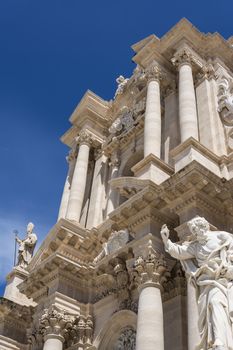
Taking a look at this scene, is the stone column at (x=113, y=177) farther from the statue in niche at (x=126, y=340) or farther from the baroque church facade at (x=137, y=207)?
the statue in niche at (x=126, y=340)

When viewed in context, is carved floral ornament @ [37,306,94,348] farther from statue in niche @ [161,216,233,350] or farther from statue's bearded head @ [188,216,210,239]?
statue's bearded head @ [188,216,210,239]

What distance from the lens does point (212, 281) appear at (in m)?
7.57

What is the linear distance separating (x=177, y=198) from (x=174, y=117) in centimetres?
606

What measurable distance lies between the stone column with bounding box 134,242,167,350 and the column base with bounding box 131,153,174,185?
8.42ft

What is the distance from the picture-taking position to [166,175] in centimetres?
1434

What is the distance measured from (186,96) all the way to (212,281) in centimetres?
990

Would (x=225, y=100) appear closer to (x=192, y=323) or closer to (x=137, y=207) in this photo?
(x=137, y=207)

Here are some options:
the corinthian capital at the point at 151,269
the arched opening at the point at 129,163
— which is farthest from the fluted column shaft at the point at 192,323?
the arched opening at the point at 129,163

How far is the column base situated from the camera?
1398 cm

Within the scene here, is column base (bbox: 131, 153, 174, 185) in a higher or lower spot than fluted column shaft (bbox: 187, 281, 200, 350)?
higher

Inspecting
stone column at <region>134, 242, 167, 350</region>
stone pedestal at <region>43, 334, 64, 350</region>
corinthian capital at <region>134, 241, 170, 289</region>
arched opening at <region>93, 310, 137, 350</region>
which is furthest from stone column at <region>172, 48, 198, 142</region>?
stone pedestal at <region>43, 334, 64, 350</region>

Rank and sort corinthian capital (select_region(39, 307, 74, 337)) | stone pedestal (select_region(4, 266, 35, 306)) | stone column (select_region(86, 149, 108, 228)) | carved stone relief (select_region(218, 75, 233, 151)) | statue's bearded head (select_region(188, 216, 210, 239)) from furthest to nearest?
stone pedestal (select_region(4, 266, 35, 306)) → stone column (select_region(86, 149, 108, 228)) → carved stone relief (select_region(218, 75, 233, 151)) → corinthian capital (select_region(39, 307, 74, 337)) → statue's bearded head (select_region(188, 216, 210, 239))

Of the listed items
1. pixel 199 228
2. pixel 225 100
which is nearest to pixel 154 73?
pixel 225 100

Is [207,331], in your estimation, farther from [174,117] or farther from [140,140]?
[140,140]
